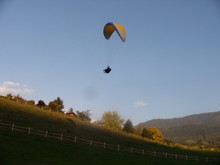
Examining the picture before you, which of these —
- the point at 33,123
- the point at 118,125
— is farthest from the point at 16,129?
the point at 118,125

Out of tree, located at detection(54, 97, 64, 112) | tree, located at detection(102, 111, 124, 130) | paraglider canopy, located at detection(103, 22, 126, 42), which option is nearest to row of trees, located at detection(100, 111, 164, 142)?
tree, located at detection(102, 111, 124, 130)

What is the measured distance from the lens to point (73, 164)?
20781 mm

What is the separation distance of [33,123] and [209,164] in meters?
32.6

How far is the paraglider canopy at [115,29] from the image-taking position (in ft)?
77.4

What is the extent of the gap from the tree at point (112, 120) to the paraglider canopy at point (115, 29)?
71.2 m

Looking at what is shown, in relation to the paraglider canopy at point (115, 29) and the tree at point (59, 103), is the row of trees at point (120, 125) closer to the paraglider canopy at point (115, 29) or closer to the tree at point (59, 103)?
the tree at point (59, 103)

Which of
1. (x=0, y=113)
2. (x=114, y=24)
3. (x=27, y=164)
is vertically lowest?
(x=27, y=164)

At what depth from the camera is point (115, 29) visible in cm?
2370

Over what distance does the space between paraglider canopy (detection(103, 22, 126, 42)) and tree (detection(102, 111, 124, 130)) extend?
2801 inches

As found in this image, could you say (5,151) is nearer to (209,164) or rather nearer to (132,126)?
(209,164)

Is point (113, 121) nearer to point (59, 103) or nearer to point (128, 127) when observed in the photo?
point (128, 127)

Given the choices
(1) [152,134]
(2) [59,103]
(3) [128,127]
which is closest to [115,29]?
(1) [152,134]

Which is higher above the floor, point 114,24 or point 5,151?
point 114,24

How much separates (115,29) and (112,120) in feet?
252
